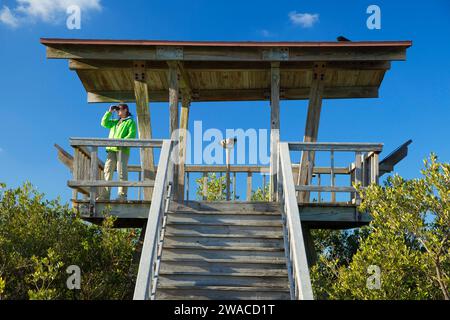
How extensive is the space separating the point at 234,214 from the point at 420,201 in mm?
2828

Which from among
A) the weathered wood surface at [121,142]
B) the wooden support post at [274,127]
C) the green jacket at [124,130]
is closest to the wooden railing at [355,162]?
the wooden support post at [274,127]

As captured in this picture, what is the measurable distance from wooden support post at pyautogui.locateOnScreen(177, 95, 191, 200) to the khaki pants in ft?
3.42

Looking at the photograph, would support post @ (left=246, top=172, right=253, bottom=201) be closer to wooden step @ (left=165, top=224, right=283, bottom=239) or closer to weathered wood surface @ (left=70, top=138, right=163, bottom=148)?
weathered wood surface @ (left=70, top=138, right=163, bottom=148)

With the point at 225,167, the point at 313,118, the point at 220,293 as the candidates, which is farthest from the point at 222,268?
the point at 225,167

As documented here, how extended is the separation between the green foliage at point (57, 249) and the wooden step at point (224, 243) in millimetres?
1203

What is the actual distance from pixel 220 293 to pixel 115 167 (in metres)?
4.44

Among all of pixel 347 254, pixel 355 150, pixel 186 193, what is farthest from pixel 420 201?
pixel 347 254

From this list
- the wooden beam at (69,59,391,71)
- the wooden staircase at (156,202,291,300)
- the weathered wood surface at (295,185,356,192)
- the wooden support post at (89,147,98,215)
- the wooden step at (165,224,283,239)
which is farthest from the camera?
the wooden beam at (69,59,391,71)

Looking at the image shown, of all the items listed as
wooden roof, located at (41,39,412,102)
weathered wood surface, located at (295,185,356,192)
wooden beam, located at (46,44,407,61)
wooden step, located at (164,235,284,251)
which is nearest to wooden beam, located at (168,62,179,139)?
wooden roof, located at (41,39,412,102)

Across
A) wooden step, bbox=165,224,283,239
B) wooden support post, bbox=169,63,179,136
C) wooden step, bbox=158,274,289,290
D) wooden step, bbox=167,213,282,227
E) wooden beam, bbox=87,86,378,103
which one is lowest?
wooden step, bbox=158,274,289,290

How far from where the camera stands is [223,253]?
8.50 m

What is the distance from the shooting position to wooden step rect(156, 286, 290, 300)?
7.59 meters

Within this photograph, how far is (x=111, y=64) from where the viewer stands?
11.9 meters
